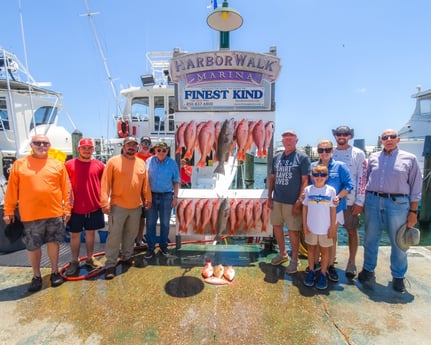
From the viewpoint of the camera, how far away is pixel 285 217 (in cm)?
338

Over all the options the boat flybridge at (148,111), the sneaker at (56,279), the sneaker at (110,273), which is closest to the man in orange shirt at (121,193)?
the sneaker at (110,273)

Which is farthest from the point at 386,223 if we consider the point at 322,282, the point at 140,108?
the point at 140,108

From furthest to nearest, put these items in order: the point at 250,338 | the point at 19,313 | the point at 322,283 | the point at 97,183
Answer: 1. the point at 97,183
2. the point at 322,283
3. the point at 19,313
4. the point at 250,338

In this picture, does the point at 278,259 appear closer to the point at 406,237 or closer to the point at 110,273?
the point at 406,237

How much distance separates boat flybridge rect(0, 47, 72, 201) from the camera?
12.4m

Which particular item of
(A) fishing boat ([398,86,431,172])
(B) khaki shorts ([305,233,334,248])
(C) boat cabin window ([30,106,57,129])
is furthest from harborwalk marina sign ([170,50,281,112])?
(A) fishing boat ([398,86,431,172])

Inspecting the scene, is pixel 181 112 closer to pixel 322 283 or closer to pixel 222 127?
pixel 222 127

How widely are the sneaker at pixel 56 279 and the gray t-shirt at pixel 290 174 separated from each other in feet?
9.27

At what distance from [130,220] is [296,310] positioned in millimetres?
2215

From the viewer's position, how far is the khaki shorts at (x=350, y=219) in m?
3.20

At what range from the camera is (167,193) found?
3.69 metres

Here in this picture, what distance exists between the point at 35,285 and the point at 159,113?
280 inches

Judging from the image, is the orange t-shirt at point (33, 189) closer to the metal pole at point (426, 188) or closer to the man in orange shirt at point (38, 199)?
the man in orange shirt at point (38, 199)

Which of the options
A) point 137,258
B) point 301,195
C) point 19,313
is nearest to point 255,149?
point 301,195
